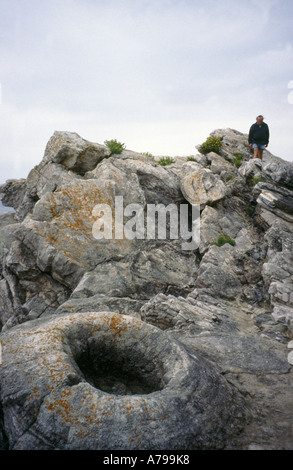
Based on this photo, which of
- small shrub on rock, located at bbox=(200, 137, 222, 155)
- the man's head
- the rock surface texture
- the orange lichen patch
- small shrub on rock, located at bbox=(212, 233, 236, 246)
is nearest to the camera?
the rock surface texture

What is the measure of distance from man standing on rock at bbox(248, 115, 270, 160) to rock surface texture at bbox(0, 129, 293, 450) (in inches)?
121

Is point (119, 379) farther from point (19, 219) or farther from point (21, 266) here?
point (19, 219)

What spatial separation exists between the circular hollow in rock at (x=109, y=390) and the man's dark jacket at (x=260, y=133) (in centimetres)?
2260

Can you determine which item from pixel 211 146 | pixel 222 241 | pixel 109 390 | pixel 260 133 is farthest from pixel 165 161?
pixel 109 390

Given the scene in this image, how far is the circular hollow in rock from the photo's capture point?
6273mm

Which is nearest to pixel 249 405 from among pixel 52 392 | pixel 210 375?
pixel 210 375

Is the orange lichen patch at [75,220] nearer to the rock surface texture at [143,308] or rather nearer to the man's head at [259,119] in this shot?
the rock surface texture at [143,308]

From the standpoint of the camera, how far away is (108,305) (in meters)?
13.5

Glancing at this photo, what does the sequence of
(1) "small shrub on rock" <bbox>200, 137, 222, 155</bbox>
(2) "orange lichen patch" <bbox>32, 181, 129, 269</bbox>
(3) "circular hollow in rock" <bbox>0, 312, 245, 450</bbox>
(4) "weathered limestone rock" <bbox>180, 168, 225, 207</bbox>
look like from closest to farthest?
1. (3) "circular hollow in rock" <bbox>0, 312, 245, 450</bbox>
2. (2) "orange lichen patch" <bbox>32, 181, 129, 269</bbox>
3. (4) "weathered limestone rock" <bbox>180, 168, 225, 207</bbox>
4. (1) "small shrub on rock" <bbox>200, 137, 222, 155</bbox>

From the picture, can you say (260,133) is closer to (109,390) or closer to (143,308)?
(143,308)

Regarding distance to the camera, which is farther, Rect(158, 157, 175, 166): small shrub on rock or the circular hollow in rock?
Rect(158, 157, 175, 166): small shrub on rock

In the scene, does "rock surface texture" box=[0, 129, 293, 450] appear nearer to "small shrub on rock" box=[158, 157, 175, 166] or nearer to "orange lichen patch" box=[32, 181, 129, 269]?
"orange lichen patch" box=[32, 181, 129, 269]

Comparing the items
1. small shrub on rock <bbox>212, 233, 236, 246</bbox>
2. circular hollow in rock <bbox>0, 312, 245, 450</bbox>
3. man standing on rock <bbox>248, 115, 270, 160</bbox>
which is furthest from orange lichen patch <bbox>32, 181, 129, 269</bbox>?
man standing on rock <bbox>248, 115, 270, 160</bbox>
